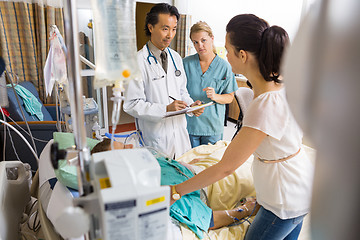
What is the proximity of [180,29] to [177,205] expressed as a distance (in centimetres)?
339

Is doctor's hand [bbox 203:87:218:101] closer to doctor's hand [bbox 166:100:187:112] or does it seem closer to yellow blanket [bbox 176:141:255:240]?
doctor's hand [bbox 166:100:187:112]

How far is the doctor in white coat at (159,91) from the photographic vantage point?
1926mm

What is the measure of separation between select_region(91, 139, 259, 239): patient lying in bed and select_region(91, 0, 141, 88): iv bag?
0.95 m

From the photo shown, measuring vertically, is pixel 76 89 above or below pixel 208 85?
above

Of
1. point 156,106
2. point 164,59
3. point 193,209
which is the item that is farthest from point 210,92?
point 193,209

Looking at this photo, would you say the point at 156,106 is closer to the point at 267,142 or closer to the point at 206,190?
the point at 206,190

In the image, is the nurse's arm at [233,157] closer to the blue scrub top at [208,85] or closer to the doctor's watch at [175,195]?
the doctor's watch at [175,195]

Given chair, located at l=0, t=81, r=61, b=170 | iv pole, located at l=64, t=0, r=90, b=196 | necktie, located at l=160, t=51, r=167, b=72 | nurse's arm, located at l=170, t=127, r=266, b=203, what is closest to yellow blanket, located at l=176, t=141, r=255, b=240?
nurse's arm, located at l=170, t=127, r=266, b=203

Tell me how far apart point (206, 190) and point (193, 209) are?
331mm

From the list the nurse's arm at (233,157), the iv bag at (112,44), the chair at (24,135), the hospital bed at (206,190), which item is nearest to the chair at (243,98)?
the hospital bed at (206,190)

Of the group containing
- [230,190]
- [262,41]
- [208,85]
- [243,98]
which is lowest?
[230,190]

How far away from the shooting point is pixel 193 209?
4.92ft

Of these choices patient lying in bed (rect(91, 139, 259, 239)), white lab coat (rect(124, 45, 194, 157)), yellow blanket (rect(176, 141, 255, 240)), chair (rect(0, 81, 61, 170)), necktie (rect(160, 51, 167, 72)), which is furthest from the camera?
chair (rect(0, 81, 61, 170))

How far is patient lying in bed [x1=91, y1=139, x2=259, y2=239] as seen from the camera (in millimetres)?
1422
